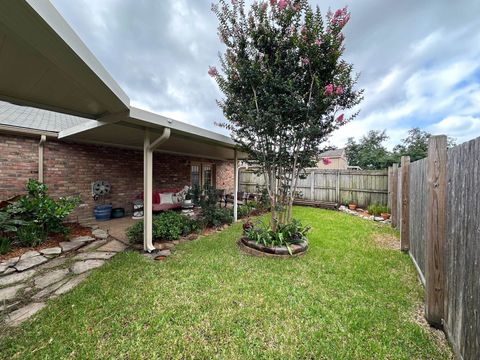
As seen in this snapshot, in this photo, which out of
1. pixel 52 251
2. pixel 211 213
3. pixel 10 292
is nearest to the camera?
pixel 10 292

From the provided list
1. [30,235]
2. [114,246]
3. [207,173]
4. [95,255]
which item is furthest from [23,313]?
[207,173]

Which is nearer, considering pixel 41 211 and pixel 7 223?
pixel 7 223

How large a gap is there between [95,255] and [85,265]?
0.44 metres

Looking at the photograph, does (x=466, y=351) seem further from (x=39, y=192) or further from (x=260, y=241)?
(x=39, y=192)

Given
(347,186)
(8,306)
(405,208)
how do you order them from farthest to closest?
1. (347,186)
2. (405,208)
3. (8,306)

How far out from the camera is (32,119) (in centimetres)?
550

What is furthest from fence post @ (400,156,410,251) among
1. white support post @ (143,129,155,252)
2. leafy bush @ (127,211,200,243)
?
white support post @ (143,129,155,252)

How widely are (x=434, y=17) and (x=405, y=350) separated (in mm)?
5993

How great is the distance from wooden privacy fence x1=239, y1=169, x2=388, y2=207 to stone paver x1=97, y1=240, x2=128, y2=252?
587cm

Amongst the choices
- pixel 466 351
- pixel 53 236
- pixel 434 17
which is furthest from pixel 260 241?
pixel 434 17

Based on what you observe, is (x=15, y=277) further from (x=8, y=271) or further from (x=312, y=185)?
(x=312, y=185)

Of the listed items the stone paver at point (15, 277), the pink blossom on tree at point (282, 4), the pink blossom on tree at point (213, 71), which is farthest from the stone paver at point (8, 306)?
the pink blossom on tree at point (282, 4)

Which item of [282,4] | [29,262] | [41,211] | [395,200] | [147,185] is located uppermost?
[282,4]

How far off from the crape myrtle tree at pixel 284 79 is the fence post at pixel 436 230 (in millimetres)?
2057
